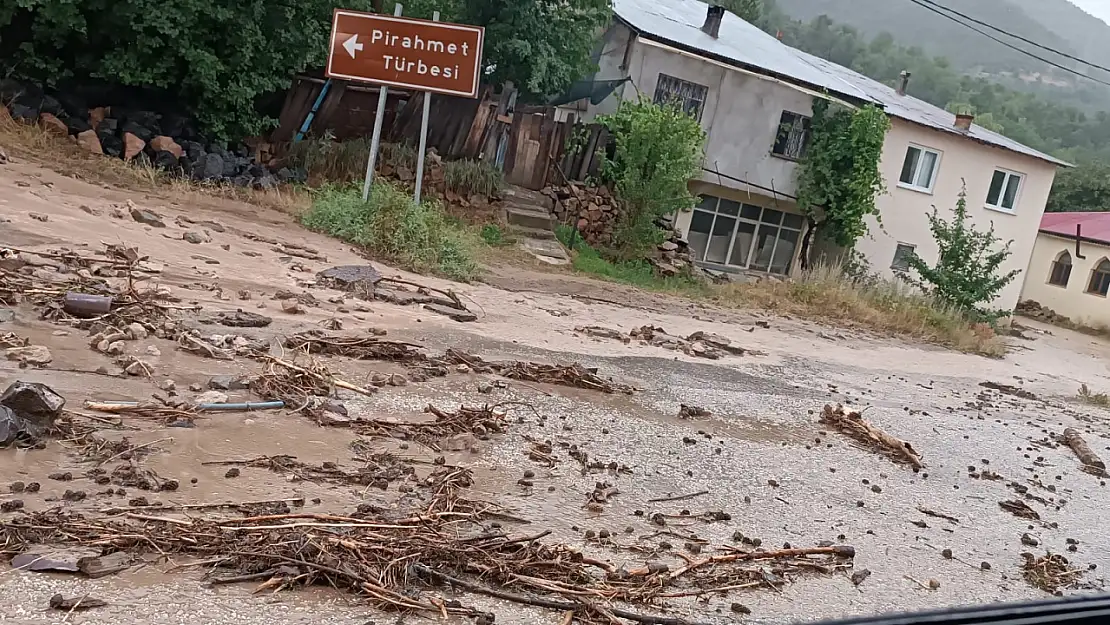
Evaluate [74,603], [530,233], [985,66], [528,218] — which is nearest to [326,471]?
[74,603]

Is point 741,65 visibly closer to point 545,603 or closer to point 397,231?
point 397,231

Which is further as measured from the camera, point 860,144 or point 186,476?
point 860,144

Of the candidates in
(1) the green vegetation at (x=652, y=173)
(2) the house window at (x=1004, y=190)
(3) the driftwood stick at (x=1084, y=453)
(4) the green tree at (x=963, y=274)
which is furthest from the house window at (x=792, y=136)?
(3) the driftwood stick at (x=1084, y=453)

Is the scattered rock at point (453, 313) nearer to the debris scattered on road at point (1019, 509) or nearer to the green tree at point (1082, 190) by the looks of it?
the debris scattered on road at point (1019, 509)

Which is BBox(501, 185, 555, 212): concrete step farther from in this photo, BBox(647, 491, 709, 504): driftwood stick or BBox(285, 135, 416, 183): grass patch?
BBox(647, 491, 709, 504): driftwood stick

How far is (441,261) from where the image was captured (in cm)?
1099

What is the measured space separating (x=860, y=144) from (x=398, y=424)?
18.2 meters

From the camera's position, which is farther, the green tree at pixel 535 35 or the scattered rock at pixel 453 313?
the green tree at pixel 535 35

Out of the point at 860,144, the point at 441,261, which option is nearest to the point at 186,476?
the point at 441,261

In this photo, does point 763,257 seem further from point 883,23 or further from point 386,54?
point 883,23

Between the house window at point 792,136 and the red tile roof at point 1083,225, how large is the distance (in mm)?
14452

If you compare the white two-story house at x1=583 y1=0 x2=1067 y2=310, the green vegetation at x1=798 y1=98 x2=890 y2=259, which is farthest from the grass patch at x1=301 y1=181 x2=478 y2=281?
the green vegetation at x1=798 y1=98 x2=890 y2=259

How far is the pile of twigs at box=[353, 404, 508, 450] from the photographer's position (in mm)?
4879

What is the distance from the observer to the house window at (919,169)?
23.1 m
